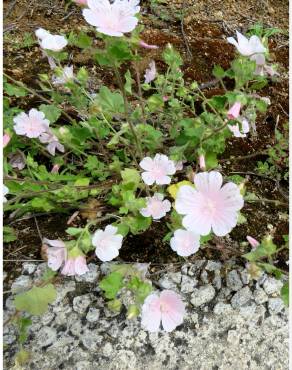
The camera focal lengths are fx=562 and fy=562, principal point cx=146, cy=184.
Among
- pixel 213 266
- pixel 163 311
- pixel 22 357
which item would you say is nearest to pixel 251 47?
pixel 213 266

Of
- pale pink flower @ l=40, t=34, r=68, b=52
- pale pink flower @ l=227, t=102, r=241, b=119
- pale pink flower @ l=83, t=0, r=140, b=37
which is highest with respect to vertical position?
pale pink flower @ l=83, t=0, r=140, b=37

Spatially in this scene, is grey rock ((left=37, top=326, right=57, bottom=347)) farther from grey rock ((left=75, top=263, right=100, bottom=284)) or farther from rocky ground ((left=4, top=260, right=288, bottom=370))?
grey rock ((left=75, top=263, right=100, bottom=284))

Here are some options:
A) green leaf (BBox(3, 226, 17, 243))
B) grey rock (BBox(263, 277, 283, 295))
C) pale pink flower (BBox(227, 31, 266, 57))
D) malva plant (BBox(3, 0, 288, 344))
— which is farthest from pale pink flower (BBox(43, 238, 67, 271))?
pale pink flower (BBox(227, 31, 266, 57))

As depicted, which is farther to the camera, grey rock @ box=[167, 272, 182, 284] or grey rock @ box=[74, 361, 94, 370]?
grey rock @ box=[167, 272, 182, 284]

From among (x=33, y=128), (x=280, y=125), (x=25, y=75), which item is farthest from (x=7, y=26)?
(x=280, y=125)

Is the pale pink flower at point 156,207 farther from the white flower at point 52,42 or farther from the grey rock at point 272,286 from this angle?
the white flower at point 52,42

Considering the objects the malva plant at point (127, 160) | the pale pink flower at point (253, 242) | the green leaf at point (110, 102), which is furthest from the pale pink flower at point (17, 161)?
the pale pink flower at point (253, 242)
